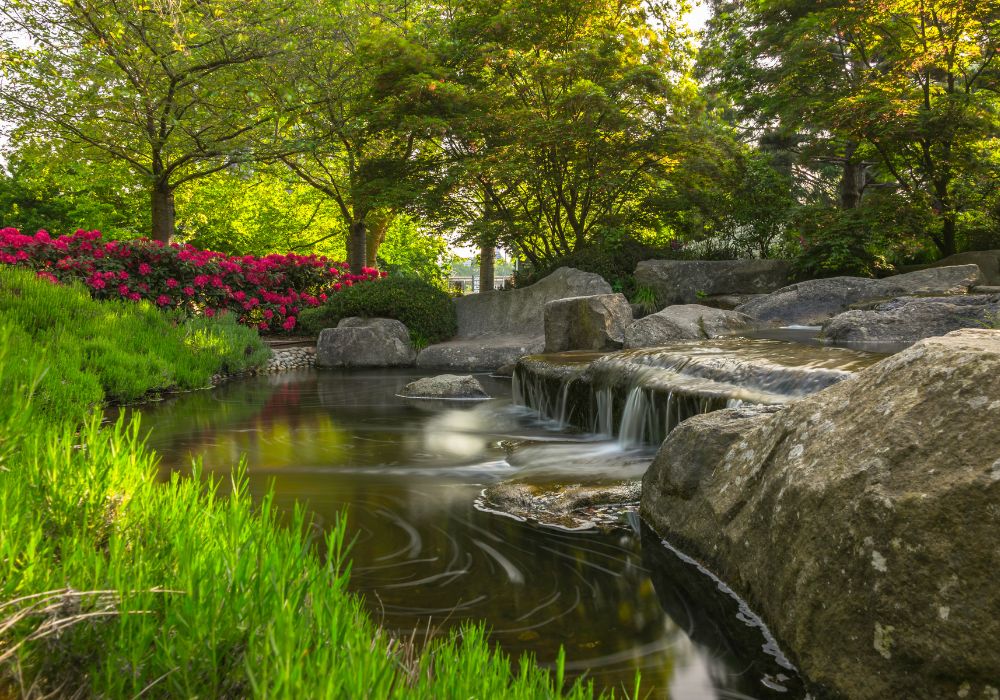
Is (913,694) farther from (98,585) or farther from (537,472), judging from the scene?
(537,472)

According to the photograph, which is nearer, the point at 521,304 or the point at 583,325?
the point at 583,325

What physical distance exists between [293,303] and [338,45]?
7.14 meters

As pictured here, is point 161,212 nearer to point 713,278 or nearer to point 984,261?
point 713,278

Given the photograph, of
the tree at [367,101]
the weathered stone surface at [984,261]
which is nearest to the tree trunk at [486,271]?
the tree at [367,101]

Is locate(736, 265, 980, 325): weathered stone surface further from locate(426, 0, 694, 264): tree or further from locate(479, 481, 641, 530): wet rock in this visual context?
locate(479, 481, 641, 530): wet rock

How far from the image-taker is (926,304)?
419 inches

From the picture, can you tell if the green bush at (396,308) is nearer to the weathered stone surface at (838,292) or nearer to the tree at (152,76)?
the tree at (152,76)

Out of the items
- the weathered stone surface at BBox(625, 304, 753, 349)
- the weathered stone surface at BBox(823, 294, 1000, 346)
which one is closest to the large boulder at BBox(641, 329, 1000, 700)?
the weathered stone surface at BBox(823, 294, 1000, 346)

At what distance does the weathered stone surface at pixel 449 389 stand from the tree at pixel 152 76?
975 centimetres

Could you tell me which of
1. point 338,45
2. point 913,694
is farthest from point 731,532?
point 338,45

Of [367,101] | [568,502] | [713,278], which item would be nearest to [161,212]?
[367,101]

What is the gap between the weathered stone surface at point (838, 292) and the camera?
13273 millimetres

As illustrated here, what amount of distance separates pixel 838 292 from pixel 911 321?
3.69 meters

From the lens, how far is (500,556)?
4.19 meters
